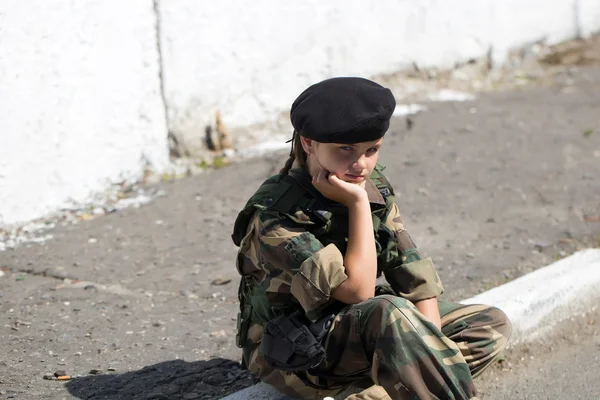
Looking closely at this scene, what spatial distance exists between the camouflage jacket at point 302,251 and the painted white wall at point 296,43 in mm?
2729

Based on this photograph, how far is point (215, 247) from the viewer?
4496mm

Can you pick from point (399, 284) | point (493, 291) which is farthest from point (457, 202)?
point (399, 284)

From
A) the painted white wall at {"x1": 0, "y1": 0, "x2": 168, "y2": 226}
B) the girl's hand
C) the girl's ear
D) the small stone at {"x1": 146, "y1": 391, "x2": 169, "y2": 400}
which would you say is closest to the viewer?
the girl's hand

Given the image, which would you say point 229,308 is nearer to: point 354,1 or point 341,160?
point 341,160

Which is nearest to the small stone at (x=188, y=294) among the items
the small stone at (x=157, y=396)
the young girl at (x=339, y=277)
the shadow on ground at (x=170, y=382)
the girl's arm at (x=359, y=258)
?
the shadow on ground at (x=170, y=382)

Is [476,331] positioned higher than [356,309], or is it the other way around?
[356,309]

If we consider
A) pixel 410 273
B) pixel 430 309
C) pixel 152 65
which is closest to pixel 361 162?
pixel 410 273

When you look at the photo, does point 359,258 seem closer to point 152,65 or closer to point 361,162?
point 361,162

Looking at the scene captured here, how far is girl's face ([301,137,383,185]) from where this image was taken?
2672mm

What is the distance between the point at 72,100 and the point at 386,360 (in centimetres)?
280

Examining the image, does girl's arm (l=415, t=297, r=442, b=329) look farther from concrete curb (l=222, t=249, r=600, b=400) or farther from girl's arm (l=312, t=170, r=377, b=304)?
concrete curb (l=222, t=249, r=600, b=400)

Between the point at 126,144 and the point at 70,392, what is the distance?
7.77ft

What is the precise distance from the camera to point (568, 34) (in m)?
8.24

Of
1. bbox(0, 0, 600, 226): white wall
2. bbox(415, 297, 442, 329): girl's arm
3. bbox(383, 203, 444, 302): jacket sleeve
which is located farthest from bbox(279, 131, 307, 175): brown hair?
bbox(0, 0, 600, 226): white wall
